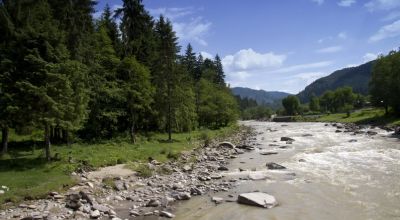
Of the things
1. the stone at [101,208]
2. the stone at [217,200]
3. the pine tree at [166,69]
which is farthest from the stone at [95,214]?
the pine tree at [166,69]

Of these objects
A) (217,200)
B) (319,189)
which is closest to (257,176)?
(319,189)

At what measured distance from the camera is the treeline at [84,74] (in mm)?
25047

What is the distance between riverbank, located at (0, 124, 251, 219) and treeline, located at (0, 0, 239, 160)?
569cm

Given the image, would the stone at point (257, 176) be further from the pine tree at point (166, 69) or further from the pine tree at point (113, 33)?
the pine tree at point (113, 33)

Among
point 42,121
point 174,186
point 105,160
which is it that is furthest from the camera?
point 105,160

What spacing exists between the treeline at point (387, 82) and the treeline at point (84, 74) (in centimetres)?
3754

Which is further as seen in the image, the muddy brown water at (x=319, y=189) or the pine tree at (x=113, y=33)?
the pine tree at (x=113, y=33)

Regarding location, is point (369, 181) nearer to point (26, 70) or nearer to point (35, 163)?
point (35, 163)

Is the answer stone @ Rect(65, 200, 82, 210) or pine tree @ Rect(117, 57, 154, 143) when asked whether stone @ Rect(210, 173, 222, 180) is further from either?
pine tree @ Rect(117, 57, 154, 143)

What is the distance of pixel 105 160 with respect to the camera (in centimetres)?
2844

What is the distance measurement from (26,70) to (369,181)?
77.7 feet

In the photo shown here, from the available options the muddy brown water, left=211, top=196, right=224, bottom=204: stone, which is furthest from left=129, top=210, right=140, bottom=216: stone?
left=211, top=196, right=224, bottom=204: stone

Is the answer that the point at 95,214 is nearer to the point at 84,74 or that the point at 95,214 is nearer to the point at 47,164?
the point at 47,164

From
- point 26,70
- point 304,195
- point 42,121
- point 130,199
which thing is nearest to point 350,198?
point 304,195
